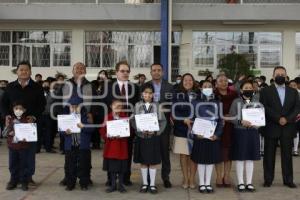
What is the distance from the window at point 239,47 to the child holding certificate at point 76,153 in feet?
39.8

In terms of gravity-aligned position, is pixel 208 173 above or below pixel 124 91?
below

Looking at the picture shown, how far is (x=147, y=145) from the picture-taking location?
305 inches

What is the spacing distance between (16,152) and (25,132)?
379 mm

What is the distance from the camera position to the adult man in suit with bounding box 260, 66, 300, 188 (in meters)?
8.18

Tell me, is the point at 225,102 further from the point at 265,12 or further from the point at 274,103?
the point at 265,12

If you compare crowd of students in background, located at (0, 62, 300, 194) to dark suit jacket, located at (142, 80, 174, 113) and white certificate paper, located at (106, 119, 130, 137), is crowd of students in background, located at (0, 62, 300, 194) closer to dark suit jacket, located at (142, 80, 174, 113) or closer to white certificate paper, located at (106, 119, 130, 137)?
dark suit jacket, located at (142, 80, 174, 113)

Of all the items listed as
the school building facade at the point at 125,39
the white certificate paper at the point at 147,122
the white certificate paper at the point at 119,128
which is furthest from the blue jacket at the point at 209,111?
the school building facade at the point at 125,39

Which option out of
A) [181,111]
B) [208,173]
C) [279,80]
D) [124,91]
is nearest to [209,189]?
[208,173]

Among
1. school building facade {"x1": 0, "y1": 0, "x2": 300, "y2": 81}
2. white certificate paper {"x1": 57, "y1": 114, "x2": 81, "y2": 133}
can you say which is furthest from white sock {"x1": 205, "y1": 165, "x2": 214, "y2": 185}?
school building facade {"x1": 0, "y1": 0, "x2": 300, "y2": 81}

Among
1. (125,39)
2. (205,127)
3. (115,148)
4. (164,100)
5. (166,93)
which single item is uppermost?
(125,39)

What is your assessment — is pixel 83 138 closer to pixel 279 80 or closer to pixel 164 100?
pixel 164 100

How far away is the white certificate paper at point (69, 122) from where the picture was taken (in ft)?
25.6

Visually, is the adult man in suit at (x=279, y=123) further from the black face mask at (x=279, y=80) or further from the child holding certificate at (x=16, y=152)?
the child holding certificate at (x=16, y=152)

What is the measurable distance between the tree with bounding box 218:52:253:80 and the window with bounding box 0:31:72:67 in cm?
608
